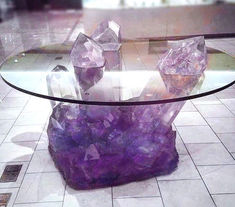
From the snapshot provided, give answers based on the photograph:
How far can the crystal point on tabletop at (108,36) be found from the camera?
81.0 inches

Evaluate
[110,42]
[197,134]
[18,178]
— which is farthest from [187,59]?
[18,178]

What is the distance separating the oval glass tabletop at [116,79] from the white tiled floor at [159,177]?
1.92ft

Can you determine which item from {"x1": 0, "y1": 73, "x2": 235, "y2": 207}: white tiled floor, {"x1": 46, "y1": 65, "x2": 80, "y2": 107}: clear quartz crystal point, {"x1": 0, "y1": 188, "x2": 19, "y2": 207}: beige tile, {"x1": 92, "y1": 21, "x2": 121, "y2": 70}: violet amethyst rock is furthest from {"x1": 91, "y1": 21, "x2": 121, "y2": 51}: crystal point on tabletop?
{"x1": 0, "y1": 188, "x2": 19, "y2": 207}: beige tile

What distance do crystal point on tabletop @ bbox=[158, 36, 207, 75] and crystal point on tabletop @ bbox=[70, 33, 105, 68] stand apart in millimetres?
418

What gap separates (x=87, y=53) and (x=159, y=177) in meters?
0.90

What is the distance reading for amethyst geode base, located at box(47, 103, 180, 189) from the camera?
170cm

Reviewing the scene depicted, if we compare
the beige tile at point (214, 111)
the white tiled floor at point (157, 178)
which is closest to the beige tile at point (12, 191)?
the white tiled floor at point (157, 178)

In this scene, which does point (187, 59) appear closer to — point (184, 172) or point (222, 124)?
point (184, 172)

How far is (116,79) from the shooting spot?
1778 mm

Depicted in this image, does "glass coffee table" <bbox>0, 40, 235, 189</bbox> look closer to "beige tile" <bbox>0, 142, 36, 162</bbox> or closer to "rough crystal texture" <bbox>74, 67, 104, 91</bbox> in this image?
"rough crystal texture" <bbox>74, 67, 104, 91</bbox>

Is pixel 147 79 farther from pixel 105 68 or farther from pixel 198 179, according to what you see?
pixel 198 179

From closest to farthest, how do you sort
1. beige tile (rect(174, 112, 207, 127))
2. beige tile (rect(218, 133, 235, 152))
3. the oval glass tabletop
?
the oval glass tabletop
beige tile (rect(218, 133, 235, 152))
beige tile (rect(174, 112, 207, 127))

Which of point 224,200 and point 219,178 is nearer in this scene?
point 224,200

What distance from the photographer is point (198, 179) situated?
5.74ft
